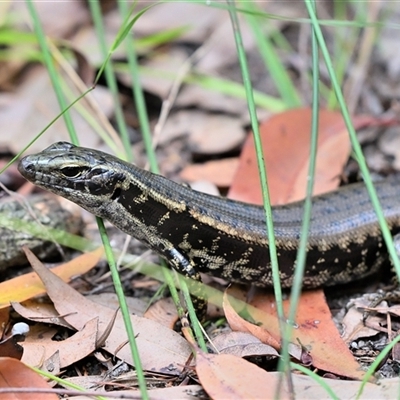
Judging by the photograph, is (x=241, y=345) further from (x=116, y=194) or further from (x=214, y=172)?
(x=214, y=172)

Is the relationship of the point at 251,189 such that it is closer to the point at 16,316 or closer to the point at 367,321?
the point at 367,321

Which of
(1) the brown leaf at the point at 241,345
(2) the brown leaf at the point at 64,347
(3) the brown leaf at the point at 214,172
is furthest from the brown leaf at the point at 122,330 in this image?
(3) the brown leaf at the point at 214,172

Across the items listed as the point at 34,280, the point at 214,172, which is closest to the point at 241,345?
the point at 34,280

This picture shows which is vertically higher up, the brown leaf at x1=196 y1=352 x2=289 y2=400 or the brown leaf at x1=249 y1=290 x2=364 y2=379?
the brown leaf at x1=249 y1=290 x2=364 y2=379

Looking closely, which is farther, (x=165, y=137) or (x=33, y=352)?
(x=165, y=137)

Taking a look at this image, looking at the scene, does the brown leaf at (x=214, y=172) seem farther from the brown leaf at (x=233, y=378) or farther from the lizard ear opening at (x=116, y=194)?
the brown leaf at (x=233, y=378)

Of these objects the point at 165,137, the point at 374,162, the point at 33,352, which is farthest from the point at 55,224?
the point at 374,162

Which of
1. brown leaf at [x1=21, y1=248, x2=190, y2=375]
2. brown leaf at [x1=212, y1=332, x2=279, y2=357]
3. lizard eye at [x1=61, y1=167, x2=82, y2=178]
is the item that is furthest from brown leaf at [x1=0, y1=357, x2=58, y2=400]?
lizard eye at [x1=61, y1=167, x2=82, y2=178]

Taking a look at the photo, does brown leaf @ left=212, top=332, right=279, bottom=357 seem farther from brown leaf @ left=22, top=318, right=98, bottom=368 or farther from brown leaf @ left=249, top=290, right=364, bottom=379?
brown leaf @ left=22, top=318, right=98, bottom=368
